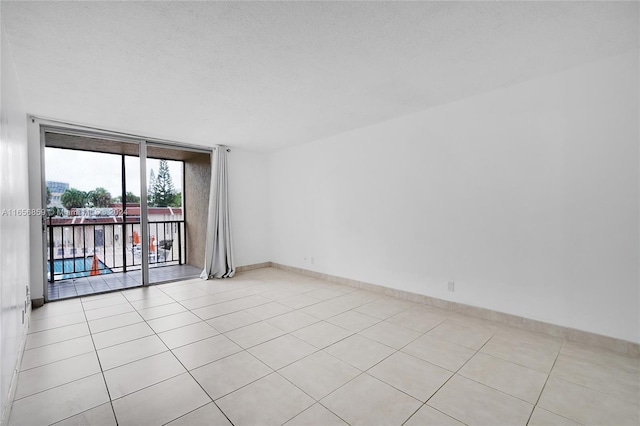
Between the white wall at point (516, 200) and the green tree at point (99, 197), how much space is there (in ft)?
12.8

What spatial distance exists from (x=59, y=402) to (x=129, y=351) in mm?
665

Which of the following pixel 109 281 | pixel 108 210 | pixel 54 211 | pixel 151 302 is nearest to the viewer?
pixel 151 302

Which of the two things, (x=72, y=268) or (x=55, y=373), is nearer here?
(x=55, y=373)

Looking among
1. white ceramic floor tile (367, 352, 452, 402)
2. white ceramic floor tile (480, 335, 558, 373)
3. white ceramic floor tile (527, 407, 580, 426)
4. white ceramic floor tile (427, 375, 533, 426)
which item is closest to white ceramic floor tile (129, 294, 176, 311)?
white ceramic floor tile (367, 352, 452, 402)

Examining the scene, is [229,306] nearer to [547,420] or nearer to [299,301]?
[299,301]

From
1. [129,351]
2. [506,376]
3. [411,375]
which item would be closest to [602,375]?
[506,376]

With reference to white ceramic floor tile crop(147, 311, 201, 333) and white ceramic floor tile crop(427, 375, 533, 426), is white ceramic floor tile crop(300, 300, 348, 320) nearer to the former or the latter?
white ceramic floor tile crop(147, 311, 201, 333)

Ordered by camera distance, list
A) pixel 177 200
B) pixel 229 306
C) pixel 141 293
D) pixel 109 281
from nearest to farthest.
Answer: pixel 229 306
pixel 141 293
pixel 109 281
pixel 177 200

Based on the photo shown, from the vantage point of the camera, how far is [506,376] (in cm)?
214

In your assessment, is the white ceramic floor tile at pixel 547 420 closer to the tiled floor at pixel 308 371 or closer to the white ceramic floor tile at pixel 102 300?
the tiled floor at pixel 308 371

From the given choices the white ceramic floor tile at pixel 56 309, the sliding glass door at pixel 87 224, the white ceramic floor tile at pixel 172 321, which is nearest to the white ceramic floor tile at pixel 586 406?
the white ceramic floor tile at pixel 172 321

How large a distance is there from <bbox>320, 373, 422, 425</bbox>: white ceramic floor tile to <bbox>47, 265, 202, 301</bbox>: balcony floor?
13.3 ft

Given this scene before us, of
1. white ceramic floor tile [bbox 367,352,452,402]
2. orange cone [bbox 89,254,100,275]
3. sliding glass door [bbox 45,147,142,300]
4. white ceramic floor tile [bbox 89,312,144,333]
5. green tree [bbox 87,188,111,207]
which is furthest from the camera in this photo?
orange cone [bbox 89,254,100,275]

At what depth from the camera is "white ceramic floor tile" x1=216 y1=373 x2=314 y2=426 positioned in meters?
1.72
